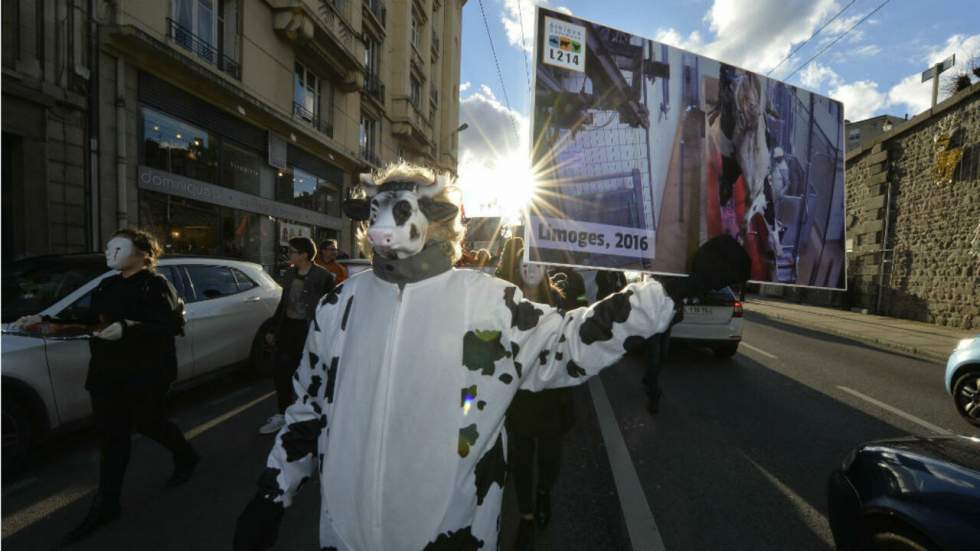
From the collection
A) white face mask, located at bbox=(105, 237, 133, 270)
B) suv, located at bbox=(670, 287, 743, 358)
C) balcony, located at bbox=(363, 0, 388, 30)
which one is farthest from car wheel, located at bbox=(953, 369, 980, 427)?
balcony, located at bbox=(363, 0, 388, 30)

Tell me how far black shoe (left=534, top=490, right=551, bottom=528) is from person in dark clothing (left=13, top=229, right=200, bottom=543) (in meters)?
2.61

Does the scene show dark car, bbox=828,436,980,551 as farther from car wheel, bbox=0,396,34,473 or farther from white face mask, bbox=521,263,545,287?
car wheel, bbox=0,396,34,473

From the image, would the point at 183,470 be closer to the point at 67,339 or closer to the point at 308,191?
the point at 67,339

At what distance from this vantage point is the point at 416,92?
1023 inches

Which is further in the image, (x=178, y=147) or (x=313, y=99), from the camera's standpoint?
(x=313, y=99)

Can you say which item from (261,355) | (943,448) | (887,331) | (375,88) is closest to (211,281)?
(261,355)

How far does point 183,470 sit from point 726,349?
8003 mm

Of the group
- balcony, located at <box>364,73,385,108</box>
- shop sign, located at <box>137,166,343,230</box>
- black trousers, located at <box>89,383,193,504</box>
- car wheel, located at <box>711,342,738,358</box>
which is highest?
balcony, located at <box>364,73,385,108</box>

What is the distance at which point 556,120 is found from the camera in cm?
172

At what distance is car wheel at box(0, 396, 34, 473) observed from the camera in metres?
3.38

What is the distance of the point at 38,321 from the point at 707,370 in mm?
7890

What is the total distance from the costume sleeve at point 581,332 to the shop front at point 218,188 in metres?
9.20

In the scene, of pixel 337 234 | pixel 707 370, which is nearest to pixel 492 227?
pixel 337 234

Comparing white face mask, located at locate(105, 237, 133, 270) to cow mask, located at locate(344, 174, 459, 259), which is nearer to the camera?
cow mask, located at locate(344, 174, 459, 259)
